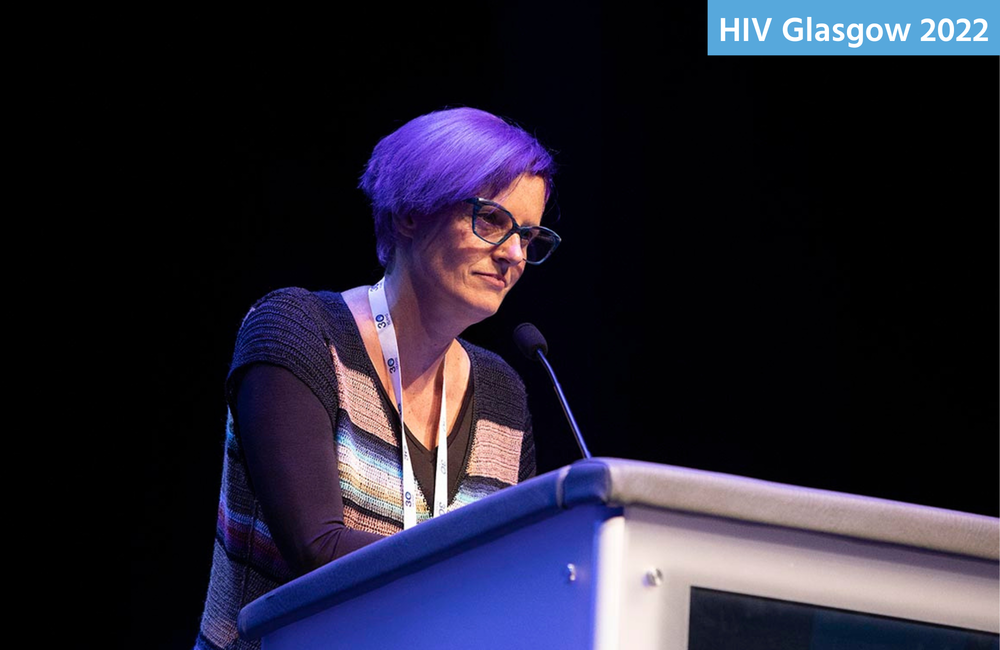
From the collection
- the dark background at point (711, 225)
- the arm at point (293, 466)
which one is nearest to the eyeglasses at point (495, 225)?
the arm at point (293, 466)

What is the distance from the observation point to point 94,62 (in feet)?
8.04

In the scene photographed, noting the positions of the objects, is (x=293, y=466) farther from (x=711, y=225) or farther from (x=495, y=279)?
(x=711, y=225)

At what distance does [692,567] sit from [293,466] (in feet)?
2.86

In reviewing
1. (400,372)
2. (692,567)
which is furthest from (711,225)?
(692,567)

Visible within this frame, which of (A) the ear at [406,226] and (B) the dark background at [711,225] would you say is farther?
(B) the dark background at [711,225]

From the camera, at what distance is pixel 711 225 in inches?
121

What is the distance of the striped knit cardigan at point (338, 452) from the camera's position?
1753mm

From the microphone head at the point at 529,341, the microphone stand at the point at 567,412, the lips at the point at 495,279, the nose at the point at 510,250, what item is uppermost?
the nose at the point at 510,250

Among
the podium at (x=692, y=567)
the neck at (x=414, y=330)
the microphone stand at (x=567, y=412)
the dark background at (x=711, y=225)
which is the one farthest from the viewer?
the dark background at (x=711, y=225)

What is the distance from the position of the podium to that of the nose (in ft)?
3.27

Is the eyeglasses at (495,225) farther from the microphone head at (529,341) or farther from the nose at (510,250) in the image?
the microphone head at (529,341)

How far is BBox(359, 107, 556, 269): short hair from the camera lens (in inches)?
76.1

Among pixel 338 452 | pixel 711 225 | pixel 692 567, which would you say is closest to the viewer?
pixel 692 567

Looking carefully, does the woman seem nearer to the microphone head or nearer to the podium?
the microphone head
